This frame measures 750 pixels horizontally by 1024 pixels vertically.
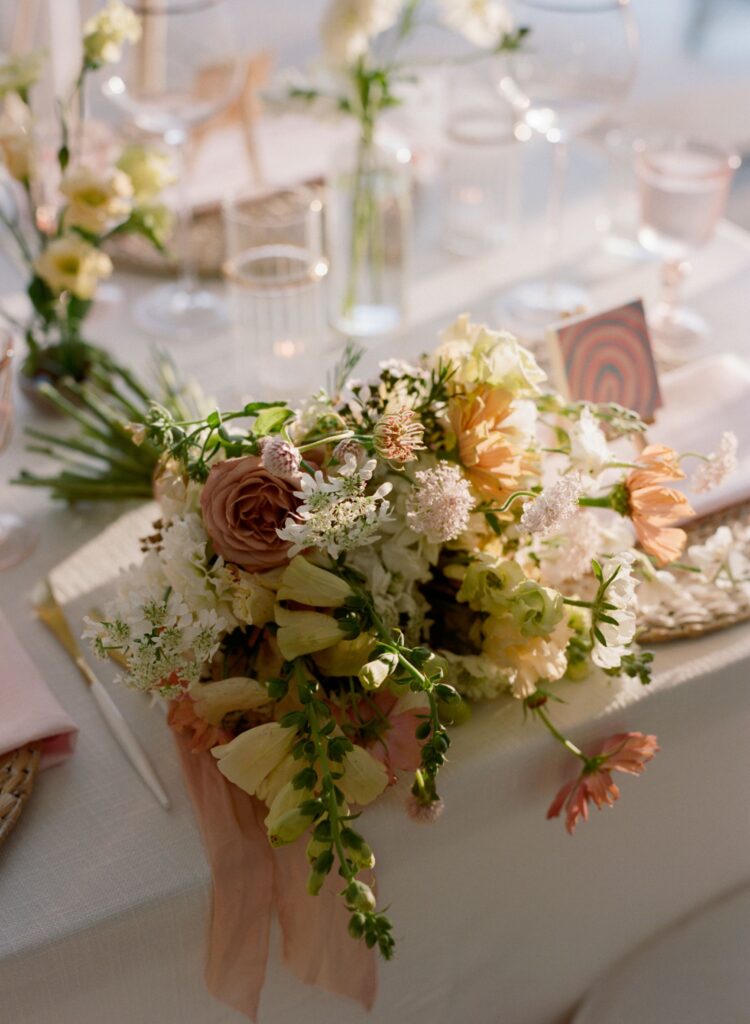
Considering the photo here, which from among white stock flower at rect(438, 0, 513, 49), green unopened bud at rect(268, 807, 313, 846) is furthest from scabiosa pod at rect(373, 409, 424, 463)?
white stock flower at rect(438, 0, 513, 49)

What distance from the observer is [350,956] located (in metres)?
0.81

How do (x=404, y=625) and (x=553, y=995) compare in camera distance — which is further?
(x=553, y=995)

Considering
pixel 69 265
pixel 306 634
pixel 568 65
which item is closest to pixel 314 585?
pixel 306 634

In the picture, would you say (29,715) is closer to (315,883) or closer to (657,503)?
(315,883)

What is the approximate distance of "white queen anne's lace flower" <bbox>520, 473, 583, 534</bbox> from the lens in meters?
0.74

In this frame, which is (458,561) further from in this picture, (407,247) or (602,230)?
(602,230)

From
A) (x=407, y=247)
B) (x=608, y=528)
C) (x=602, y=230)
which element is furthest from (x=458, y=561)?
(x=602, y=230)

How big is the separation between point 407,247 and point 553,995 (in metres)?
0.79

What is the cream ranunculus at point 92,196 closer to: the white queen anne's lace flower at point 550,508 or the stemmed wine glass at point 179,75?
the stemmed wine glass at point 179,75

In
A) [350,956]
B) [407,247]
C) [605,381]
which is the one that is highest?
[407,247]

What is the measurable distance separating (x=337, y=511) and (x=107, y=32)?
25.8 inches

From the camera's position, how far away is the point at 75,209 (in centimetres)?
113

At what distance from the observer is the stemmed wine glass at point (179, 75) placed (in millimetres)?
1291

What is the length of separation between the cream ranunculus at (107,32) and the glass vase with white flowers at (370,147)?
0.69 feet
